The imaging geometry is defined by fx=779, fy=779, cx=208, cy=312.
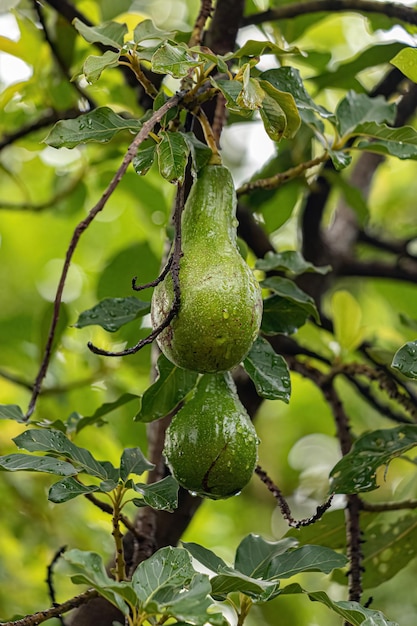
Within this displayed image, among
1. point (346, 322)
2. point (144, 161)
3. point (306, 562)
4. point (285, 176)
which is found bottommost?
point (346, 322)

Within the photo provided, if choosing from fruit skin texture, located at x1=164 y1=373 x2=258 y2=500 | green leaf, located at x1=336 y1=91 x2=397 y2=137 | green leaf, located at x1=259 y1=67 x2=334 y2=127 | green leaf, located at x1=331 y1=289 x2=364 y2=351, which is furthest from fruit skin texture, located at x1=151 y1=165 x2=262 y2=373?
green leaf, located at x1=331 y1=289 x2=364 y2=351

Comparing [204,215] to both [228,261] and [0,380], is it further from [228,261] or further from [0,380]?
[0,380]

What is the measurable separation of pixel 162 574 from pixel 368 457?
31 centimetres

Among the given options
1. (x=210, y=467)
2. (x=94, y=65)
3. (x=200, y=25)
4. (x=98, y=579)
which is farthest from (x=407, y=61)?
(x=98, y=579)

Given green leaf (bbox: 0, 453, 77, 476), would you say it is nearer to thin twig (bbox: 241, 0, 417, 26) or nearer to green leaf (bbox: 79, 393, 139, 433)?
green leaf (bbox: 79, 393, 139, 433)

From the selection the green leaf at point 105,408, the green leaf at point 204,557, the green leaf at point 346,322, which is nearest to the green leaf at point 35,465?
the green leaf at point 204,557

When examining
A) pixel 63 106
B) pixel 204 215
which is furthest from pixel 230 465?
pixel 63 106

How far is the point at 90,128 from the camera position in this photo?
646 mm

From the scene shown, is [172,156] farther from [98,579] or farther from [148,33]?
[98,579]

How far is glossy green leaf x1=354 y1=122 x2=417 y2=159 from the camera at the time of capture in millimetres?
772

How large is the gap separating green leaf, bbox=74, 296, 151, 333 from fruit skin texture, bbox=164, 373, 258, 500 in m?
0.13

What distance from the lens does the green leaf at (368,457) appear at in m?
0.76

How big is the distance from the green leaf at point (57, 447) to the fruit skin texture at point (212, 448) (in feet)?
0.21

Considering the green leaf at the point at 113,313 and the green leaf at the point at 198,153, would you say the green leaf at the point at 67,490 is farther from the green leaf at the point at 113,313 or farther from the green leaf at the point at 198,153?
the green leaf at the point at 198,153
